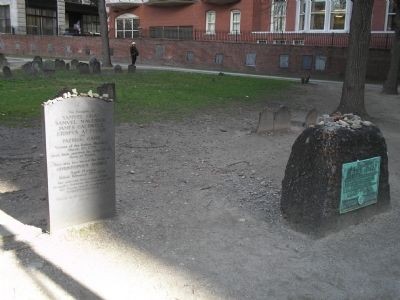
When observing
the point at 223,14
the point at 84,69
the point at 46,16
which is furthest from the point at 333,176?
→ the point at 46,16

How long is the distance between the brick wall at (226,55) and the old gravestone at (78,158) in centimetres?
2254

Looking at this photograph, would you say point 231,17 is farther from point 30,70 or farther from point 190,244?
point 190,244

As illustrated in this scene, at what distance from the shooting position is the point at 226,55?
31.4 m

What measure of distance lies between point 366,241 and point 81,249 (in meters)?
2.91

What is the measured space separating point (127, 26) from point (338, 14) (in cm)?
1821

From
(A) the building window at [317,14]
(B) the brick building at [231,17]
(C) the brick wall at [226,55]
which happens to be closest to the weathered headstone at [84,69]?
(C) the brick wall at [226,55]

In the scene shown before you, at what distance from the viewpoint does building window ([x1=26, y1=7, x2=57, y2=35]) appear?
182ft

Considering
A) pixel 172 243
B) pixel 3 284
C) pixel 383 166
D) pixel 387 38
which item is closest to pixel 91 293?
pixel 3 284

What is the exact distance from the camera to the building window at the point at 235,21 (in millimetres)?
33688

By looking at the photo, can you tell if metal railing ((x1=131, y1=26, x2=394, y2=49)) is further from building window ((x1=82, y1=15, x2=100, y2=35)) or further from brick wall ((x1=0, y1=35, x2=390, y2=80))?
building window ((x1=82, y1=15, x2=100, y2=35))

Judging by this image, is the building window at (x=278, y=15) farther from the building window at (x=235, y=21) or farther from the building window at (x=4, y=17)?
the building window at (x=4, y=17)

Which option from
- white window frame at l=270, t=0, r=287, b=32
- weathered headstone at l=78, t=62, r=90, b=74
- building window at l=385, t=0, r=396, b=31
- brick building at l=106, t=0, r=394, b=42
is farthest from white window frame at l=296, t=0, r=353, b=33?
weathered headstone at l=78, t=62, r=90, b=74

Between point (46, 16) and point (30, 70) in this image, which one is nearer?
point (30, 70)

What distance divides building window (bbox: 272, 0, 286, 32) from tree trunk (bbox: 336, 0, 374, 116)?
19.3 metres
